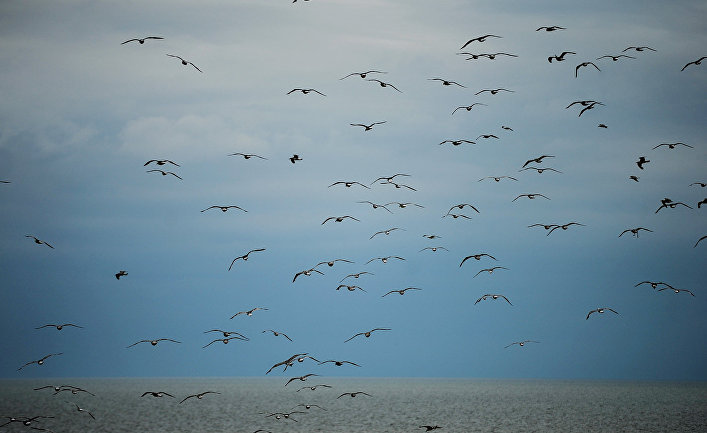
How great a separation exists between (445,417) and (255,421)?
1195 inches

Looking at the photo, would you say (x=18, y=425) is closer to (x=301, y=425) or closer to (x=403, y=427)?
(x=301, y=425)

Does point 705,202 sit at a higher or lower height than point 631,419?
higher

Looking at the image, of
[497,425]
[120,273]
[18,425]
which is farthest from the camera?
[497,425]

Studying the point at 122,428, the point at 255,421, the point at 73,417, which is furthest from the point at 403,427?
the point at 73,417

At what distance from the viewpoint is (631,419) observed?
119m

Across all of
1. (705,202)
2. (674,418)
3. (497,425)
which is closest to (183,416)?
(497,425)

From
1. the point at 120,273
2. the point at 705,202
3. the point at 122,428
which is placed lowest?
the point at 122,428

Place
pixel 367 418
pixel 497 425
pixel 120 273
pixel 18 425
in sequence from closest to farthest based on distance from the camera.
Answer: pixel 120 273 → pixel 18 425 → pixel 497 425 → pixel 367 418

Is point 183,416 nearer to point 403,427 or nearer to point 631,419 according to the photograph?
point 403,427

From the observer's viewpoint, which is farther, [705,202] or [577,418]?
[577,418]

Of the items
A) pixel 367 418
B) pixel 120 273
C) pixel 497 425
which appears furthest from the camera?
pixel 367 418

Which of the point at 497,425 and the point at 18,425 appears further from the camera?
the point at 497,425

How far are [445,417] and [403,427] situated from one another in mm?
25167

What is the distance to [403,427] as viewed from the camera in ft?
319
